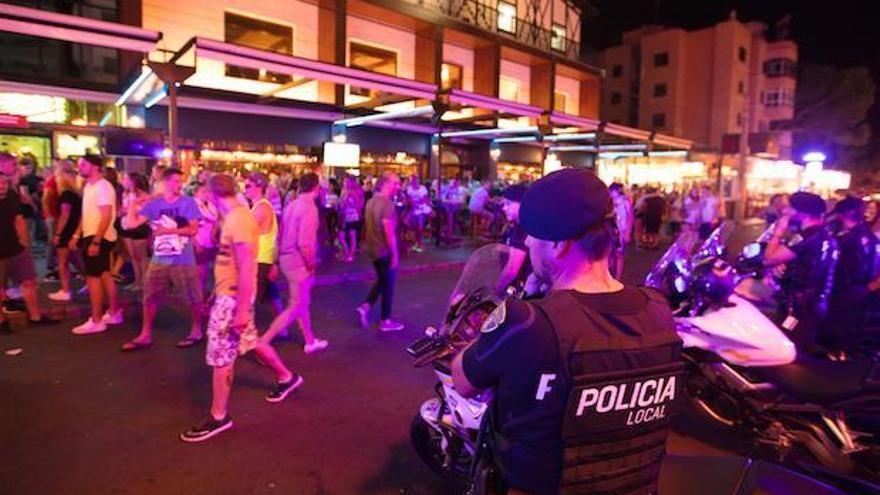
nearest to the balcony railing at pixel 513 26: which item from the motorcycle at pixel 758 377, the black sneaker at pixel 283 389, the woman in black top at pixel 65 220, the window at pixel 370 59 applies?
the window at pixel 370 59

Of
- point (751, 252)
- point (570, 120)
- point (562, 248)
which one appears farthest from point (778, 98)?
point (562, 248)

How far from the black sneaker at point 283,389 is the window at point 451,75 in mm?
19949

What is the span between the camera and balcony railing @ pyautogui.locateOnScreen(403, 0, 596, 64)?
23484 millimetres

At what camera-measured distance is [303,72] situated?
429 inches

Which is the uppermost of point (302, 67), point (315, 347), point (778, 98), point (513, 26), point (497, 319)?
point (778, 98)

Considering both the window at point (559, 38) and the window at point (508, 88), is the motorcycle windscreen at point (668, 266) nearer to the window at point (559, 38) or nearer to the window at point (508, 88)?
the window at point (508, 88)

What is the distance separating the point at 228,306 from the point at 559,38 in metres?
28.7

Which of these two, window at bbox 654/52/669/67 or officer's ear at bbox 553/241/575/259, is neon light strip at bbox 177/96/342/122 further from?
window at bbox 654/52/669/67

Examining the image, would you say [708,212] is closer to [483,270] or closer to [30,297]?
[483,270]

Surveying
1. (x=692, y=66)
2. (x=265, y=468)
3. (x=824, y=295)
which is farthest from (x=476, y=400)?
(x=692, y=66)

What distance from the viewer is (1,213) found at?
652cm

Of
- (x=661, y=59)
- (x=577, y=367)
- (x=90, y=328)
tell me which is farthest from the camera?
(x=661, y=59)

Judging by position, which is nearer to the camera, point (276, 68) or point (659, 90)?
point (276, 68)

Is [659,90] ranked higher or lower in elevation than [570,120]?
higher
